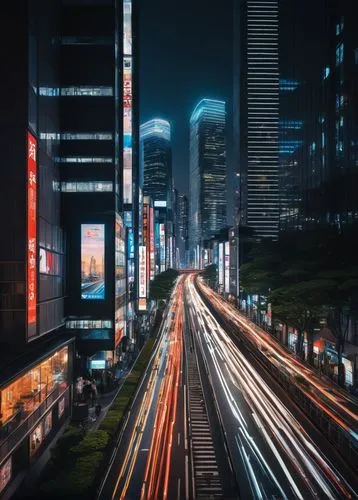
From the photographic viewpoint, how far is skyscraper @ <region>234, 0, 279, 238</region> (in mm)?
181375

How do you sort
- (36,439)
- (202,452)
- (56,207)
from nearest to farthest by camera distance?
1. (202,452)
2. (36,439)
3. (56,207)

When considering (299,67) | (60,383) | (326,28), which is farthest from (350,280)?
(299,67)

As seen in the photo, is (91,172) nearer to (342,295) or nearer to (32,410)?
(342,295)

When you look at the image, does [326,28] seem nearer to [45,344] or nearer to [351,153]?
[351,153]

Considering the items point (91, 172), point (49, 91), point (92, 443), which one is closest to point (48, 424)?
A: point (92, 443)

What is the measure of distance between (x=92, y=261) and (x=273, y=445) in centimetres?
2326

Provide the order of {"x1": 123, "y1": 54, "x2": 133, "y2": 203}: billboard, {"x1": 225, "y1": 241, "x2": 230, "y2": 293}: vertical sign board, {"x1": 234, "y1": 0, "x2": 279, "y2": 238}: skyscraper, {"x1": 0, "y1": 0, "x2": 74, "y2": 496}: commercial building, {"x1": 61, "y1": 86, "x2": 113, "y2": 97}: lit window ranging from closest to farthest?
1. {"x1": 0, "y1": 0, "x2": 74, "y2": 496}: commercial building
2. {"x1": 61, "y1": 86, "x2": 113, "y2": 97}: lit window
3. {"x1": 123, "y1": 54, "x2": 133, "y2": 203}: billboard
4. {"x1": 225, "y1": 241, "x2": 230, "y2": 293}: vertical sign board
5. {"x1": 234, "y1": 0, "x2": 279, "y2": 238}: skyscraper

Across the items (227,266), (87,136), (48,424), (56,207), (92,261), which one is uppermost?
(87,136)

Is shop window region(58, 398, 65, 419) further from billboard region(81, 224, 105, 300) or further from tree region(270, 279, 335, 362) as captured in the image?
tree region(270, 279, 335, 362)

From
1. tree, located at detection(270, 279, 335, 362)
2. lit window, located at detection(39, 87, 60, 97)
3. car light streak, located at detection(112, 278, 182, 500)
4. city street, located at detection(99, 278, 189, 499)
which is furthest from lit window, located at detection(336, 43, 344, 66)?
car light streak, located at detection(112, 278, 182, 500)

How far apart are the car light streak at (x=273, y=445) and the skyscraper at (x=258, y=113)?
138 metres

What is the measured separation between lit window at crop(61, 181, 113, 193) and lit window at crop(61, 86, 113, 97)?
305 inches

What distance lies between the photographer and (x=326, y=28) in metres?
49.8

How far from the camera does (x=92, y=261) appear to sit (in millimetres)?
43000
